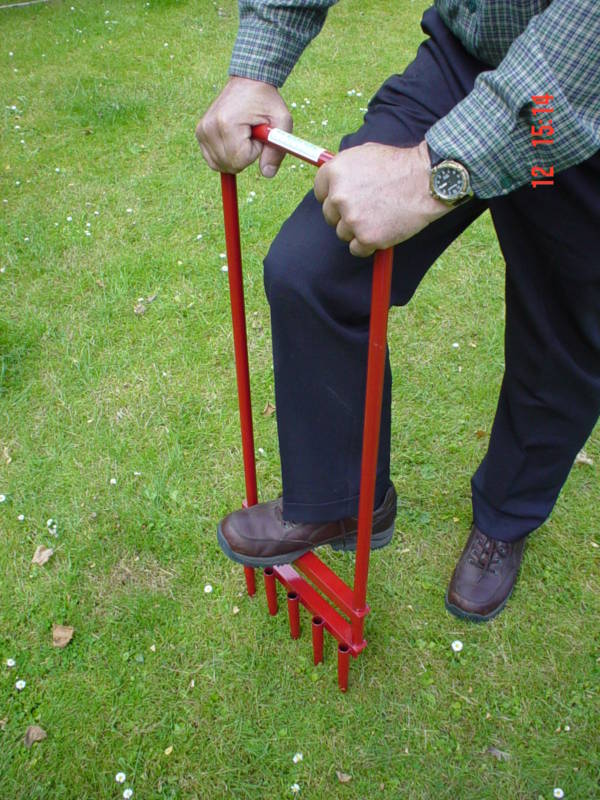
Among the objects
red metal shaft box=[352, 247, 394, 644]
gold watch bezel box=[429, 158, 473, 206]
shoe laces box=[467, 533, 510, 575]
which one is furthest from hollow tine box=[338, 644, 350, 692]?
gold watch bezel box=[429, 158, 473, 206]

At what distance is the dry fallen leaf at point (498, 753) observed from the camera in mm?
1903

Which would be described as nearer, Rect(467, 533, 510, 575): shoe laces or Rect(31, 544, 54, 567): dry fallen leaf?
Rect(467, 533, 510, 575): shoe laces

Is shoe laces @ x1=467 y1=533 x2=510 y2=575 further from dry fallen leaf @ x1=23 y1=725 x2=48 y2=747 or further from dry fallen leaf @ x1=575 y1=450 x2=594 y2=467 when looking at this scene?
dry fallen leaf @ x1=23 y1=725 x2=48 y2=747

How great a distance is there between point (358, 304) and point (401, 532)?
1.17 m

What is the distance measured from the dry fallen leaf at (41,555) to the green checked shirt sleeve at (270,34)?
1.66m

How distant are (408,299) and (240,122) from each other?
559mm

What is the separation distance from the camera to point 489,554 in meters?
2.25

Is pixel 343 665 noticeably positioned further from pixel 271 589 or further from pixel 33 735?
pixel 33 735

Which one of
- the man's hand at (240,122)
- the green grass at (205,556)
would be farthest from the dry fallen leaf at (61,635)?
the man's hand at (240,122)

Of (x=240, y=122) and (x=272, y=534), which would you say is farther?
(x=272, y=534)

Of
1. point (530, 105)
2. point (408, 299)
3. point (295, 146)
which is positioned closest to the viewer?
point (530, 105)

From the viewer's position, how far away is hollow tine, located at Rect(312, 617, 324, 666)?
1939 mm

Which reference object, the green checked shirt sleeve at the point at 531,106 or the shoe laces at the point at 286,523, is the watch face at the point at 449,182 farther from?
the shoe laces at the point at 286,523

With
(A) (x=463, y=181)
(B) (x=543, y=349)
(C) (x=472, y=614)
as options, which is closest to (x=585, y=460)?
(C) (x=472, y=614)
